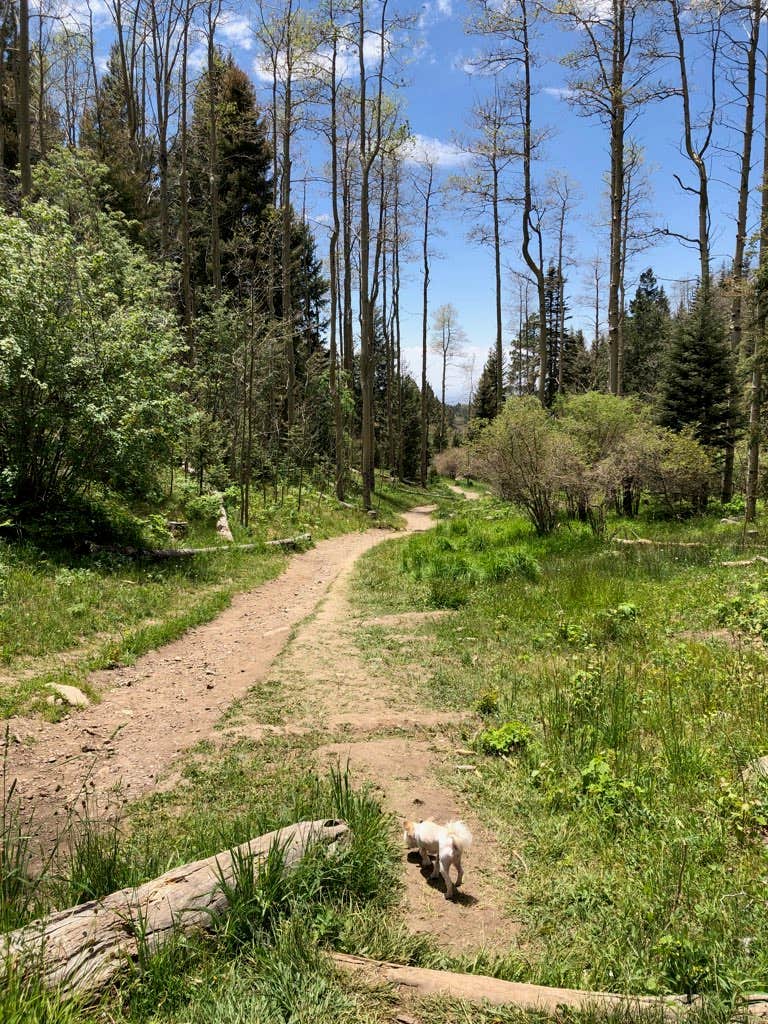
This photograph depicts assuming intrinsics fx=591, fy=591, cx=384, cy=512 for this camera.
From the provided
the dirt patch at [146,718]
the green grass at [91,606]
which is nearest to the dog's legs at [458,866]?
the dirt patch at [146,718]

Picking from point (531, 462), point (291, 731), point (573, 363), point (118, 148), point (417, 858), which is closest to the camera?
point (417, 858)

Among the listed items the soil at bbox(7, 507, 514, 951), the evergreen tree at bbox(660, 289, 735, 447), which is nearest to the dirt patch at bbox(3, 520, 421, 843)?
the soil at bbox(7, 507, 514, 951)

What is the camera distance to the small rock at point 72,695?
534 cm

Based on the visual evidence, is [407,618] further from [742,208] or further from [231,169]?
[231,169]

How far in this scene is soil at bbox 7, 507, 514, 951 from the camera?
10.2ft

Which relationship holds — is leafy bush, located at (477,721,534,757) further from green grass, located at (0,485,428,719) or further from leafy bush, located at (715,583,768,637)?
green grass, located at (0,485,428,719)

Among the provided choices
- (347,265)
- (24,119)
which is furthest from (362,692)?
(347,265)

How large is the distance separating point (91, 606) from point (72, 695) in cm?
221

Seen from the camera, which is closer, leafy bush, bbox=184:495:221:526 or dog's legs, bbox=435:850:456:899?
dog's legs, bbox=435:850:456:899

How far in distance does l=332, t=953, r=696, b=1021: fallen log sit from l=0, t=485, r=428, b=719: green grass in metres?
3.95

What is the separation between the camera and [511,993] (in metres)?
2.27

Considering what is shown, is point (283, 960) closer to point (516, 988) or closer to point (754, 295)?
point (516, 988)

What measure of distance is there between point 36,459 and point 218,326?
10.0 meters

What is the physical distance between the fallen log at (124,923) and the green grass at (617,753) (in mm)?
1220
